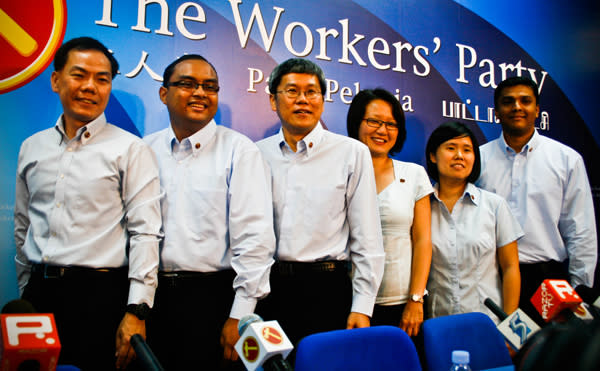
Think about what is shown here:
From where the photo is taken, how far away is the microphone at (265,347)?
3.76 feet

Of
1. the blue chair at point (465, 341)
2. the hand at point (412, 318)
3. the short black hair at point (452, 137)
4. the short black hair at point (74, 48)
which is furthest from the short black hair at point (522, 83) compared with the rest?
the short black hair at point (74, 48)

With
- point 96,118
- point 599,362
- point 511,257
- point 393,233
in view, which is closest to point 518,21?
point 511,257

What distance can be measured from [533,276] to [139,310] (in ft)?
7.99

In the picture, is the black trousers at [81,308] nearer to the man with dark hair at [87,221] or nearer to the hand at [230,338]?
the man with dark hair at [87,221]

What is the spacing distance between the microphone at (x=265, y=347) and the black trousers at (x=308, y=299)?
1.13m

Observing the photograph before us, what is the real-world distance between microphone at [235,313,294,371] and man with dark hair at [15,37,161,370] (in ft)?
3.40

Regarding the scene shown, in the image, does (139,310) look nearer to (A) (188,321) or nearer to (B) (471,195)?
(A) (188,321)

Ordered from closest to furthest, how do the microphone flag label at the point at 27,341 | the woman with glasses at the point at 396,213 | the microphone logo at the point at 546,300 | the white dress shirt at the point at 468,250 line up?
the microphone flag label at the point at 27,341 < the microphone logo at the point at 546,300 < the woman with glasses at the point at 396,213 < the white dress shirt at the point at 468,250

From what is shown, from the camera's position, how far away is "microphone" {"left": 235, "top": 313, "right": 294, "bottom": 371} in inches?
45.2

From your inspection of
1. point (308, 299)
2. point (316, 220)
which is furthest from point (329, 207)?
point (308, 299)

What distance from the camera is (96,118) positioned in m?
2.30

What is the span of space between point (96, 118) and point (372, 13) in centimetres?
200

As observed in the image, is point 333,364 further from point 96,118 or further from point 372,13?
point 372,13

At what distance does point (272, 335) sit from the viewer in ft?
3.92
